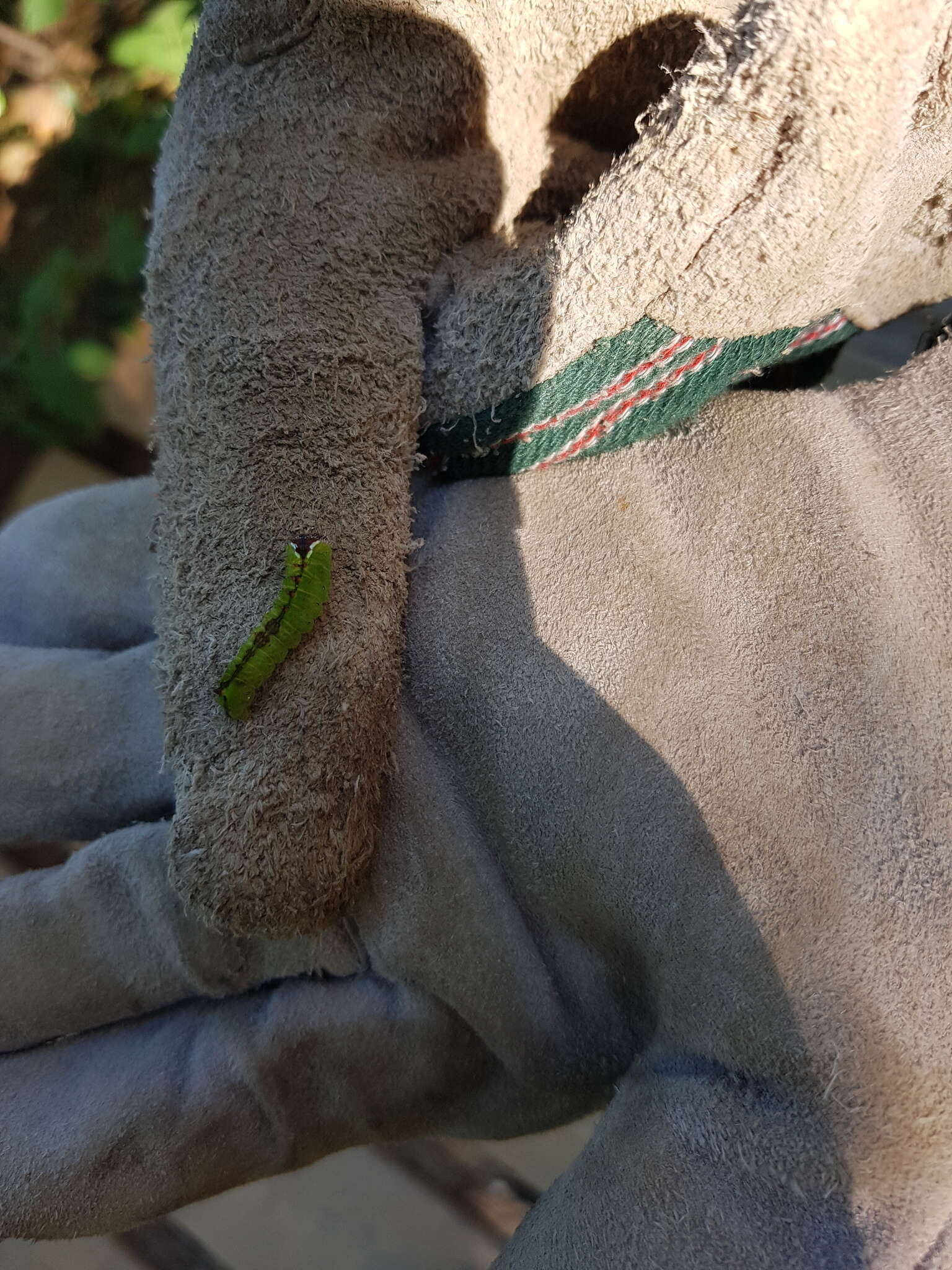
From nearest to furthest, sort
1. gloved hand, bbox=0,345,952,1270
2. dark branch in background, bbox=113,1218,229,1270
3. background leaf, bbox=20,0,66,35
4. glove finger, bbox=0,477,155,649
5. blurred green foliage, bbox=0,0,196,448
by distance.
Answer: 1. gloved hand, bbox=0,345,952,1270
2. glove finger, bbox=0,477,155,649
3. dark branch in background, bbox=113,1218,229,1270
4. background leaf, bbox=20,0,66,35
5. blurred green foliage, bbox=0,0,196,448

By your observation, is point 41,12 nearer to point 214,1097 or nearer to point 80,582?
point 80,582

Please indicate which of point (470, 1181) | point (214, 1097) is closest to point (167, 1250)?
point (470, 1181)

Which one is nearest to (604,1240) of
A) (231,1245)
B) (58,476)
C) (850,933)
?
(850,933)

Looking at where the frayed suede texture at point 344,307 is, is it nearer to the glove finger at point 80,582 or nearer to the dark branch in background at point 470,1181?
the glove finger at point 80,582

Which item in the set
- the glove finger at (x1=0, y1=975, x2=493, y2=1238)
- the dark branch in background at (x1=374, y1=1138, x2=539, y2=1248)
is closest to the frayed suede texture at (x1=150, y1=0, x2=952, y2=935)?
the glove finger at (x1=0, y1=975, x2=493, y2=1238)

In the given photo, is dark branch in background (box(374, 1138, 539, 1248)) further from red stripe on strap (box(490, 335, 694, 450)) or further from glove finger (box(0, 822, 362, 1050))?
red stripe on strap (box(490, 335, 694, 450))

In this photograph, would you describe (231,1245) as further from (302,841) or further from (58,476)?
(58,476)

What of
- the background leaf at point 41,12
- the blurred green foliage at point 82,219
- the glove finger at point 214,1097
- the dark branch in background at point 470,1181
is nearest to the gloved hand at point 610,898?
the glove finger at point 214,1097
